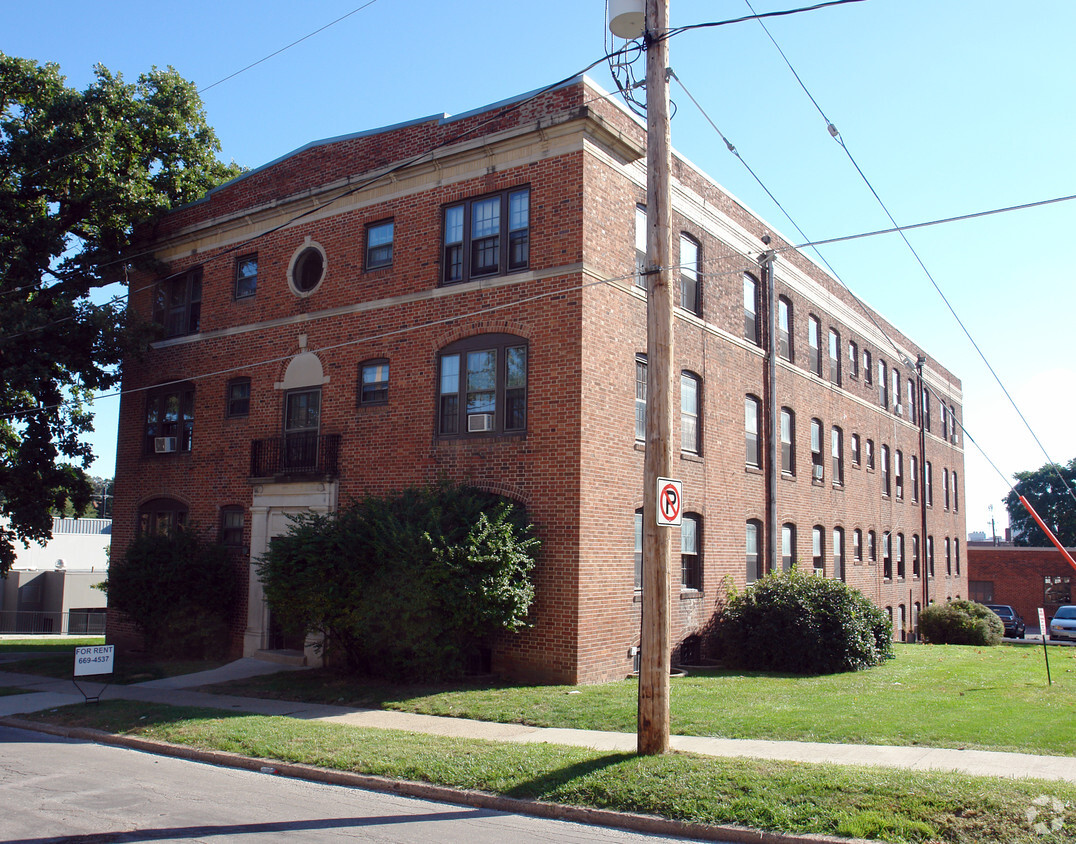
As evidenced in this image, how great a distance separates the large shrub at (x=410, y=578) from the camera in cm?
1412

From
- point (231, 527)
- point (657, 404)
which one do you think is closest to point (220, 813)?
point (657, 404)

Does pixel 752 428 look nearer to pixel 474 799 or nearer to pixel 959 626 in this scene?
pixel 959 626

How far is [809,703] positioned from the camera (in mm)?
12812

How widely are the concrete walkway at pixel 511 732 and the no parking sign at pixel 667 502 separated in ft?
8.01

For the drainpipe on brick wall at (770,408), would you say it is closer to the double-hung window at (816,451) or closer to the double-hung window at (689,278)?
the double-hung window at (689,278)

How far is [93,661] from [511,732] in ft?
24.4

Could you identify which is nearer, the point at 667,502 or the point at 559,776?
the point at 559,776

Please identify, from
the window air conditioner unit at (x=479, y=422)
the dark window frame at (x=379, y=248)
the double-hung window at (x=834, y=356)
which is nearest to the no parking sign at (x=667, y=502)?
the window air conditioner unit at (x=479, y=422)

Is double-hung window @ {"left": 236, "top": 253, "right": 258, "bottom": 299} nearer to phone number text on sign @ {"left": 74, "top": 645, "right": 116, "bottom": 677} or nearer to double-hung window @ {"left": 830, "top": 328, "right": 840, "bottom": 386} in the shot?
phone number text on sign @ {"left": 74, "top": 645, "right": 116, "bottom": 677}

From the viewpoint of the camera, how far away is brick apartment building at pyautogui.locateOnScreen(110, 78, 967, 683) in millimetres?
15617

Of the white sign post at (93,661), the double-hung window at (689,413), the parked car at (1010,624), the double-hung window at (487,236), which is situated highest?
the double-hung window at (487,236)

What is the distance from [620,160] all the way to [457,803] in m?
12.2

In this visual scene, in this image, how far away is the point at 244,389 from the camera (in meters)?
20.8

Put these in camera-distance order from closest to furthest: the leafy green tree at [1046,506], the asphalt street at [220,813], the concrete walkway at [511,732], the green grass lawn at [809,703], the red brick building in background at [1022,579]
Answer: the asphalt street at [220,813]
the concrete walkway at [511,732]
the green grass lawn at [809,703]
the red brick building in background at [1022,579]
the leafy green tree at [1046,506]
